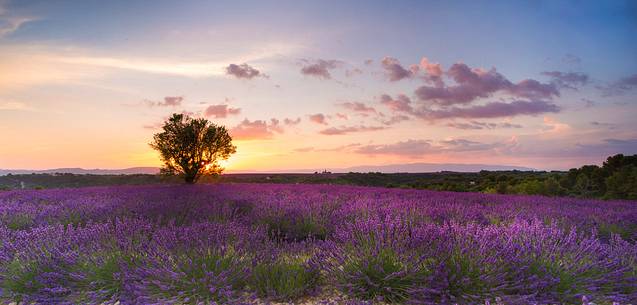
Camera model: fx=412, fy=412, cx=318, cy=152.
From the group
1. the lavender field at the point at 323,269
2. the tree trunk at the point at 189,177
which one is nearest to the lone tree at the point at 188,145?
the tree trunk at the point at 189,177

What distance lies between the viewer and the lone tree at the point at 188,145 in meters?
21.2

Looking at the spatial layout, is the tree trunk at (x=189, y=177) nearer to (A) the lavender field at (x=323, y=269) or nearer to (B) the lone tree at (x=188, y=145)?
(B) the lone tree at (x=188, y=145)

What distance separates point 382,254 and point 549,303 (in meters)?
1.23

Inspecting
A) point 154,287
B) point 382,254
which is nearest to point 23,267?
point 154,287

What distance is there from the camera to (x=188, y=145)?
21203mm

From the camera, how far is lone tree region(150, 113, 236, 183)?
2116 cm

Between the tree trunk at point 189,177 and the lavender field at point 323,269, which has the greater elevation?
the tree trunk at point 189,177

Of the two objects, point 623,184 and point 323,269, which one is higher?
point 623,184

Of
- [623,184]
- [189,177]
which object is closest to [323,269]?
[623,184]

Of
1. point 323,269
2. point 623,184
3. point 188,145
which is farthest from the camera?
point 188,145

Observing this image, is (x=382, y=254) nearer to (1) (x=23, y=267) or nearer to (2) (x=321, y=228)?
(2) (x=321, y=228)

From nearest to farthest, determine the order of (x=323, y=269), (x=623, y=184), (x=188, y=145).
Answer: (x=323, y=269) < (x=623, y=184) < (x=188, y=145)

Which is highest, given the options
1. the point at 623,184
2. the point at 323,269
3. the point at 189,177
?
the point at 189,177

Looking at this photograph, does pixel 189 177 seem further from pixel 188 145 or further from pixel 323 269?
pixel 323 269
